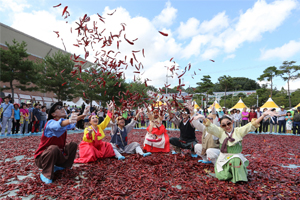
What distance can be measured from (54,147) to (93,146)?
1.86 meters

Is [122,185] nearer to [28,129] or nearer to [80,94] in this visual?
[28,129]

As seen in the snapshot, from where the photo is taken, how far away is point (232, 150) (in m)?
4.09

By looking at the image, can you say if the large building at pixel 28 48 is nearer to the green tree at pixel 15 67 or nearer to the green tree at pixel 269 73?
the green tree at pixel 15 67

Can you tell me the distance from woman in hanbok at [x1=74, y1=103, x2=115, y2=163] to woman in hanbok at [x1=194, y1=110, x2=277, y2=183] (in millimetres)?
3389

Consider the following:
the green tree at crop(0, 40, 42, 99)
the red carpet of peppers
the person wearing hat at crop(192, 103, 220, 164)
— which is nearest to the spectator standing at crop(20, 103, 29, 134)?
the red carpet of peppers

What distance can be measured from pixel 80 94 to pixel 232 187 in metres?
29.9

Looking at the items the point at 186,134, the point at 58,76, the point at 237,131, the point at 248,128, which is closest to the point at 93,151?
the point at 186,134

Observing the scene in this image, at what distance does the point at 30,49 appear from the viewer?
33000mm

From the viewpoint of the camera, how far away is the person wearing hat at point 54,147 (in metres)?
3.81

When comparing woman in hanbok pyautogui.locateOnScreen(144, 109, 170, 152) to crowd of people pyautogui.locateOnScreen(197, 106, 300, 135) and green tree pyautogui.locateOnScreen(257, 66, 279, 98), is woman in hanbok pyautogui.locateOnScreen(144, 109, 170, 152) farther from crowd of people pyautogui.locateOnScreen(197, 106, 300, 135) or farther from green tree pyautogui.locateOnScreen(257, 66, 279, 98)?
green tree pyautogui.locateOnScreen(257, 66, 279, 98)

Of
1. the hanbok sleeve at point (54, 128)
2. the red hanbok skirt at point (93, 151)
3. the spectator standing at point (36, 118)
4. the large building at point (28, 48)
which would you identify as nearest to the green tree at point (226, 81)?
the large building at point (28, 48)

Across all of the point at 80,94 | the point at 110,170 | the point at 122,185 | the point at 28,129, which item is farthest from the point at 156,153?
the point at 80,94

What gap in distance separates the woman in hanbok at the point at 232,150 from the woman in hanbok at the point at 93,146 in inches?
133

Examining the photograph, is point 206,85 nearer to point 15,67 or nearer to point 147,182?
point 15,67
